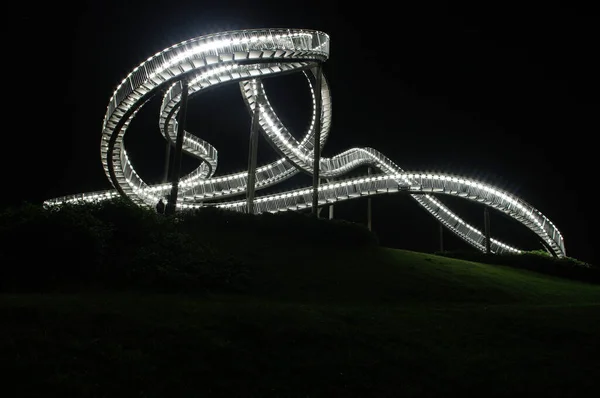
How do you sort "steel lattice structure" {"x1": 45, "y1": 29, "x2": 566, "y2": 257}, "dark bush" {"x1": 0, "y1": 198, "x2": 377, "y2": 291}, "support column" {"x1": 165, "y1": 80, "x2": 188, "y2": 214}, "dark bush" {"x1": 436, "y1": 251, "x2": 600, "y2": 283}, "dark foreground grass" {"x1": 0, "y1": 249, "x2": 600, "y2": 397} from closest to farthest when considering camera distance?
"dark foreground grass" {"x1": 0, "y1": 249, "x2": 600, "y2": 397}, "dark bush" {"x1": 0, "y1": 198, "x2": 377, "y2": 291}, "support column" {"x1": 165, "y1": 80, "x2": 188, "y2": 214}, "steel lattice structure" {"x1": 45, "y1": 29, "x2": 566, "y2": 257}, "dark bush" {"x1": 436, "y1": 251, "x2": 600, "y2": 283}

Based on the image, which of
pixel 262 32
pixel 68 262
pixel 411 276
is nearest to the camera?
pixel 68 262

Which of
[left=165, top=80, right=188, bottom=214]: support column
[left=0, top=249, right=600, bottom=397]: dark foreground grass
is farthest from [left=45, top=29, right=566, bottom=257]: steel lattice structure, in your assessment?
[left=0, top=249, right=600, bottom=397]: dark foreground grass

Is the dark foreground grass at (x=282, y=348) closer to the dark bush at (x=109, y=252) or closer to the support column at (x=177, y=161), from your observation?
the dark bush at (x=109, y=252)

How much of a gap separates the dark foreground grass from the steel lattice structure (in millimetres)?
17159

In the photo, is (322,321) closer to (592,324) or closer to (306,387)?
(306,387)

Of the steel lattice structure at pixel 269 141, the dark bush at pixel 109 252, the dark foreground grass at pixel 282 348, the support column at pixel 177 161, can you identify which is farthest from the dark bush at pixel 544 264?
the support column at pixel 177 161

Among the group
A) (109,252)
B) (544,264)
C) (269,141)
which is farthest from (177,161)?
(544,264)

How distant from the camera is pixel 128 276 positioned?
1780 cm

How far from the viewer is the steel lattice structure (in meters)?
30.2

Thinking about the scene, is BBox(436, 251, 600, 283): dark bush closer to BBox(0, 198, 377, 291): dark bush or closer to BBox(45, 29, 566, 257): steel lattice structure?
BBox(45, 29, 566, 257): steel lattice structure

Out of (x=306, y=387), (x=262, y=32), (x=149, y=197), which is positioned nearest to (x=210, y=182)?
(x=149, y=197)

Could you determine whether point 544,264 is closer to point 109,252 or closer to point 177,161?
point 177,161

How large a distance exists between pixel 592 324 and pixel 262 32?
21642mm

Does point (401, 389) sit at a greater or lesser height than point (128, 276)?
lesser
